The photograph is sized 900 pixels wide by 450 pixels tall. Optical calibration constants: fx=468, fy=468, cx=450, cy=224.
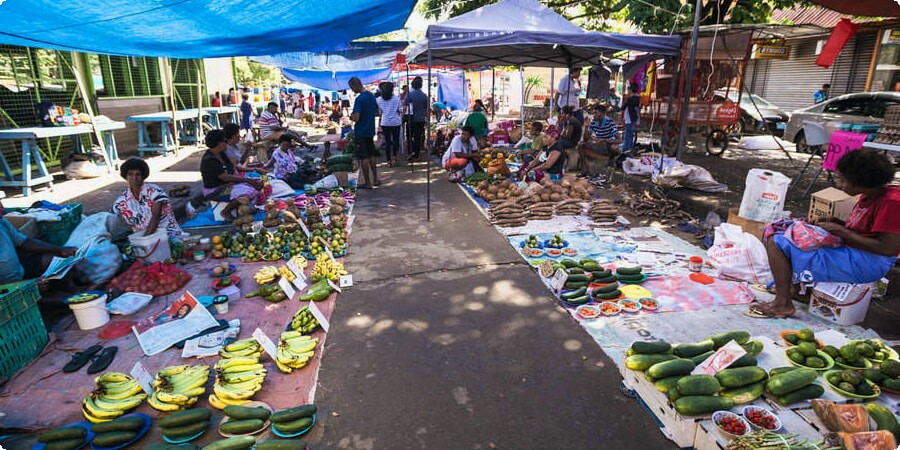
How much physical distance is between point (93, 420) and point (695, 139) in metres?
18.0

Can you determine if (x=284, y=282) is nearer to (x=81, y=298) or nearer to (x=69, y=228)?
(x=81, y=298)

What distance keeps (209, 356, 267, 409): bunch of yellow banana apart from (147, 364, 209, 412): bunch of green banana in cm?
11

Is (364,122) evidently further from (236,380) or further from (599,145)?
(236,380)

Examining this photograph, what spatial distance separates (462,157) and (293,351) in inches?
274

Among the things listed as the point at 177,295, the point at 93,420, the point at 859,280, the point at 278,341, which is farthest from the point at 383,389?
the point at 859,280

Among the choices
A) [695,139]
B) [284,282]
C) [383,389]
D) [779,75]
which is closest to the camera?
[383,389]

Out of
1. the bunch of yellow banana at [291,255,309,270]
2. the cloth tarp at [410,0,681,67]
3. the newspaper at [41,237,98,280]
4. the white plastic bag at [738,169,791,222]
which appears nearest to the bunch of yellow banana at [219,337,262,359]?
the bunch of yellow banana at [291,255,309,270]

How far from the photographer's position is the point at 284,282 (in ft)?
14.8

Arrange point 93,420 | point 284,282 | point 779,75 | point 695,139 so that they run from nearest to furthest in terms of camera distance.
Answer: point 93,420 < point 284,282 < point 695,139 < point 779,75

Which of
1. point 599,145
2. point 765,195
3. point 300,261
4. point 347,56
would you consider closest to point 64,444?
point 300,261

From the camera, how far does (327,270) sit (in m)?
5.11

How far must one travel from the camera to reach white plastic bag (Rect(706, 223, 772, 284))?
→ 482 cm

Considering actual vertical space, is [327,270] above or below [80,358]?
above

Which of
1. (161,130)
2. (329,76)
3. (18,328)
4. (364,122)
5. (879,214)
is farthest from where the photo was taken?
(329,76)
